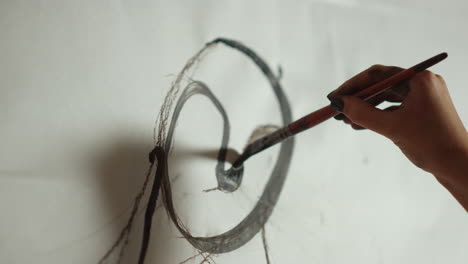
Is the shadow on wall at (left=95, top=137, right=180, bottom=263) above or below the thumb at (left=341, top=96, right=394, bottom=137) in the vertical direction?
below

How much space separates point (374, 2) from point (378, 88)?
344 millimetres

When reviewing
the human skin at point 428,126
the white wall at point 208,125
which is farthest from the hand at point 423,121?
the white wall at point 208,125

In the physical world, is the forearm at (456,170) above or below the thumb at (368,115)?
below

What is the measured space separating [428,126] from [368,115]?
0.05 m

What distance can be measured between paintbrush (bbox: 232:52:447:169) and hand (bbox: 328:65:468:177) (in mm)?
10

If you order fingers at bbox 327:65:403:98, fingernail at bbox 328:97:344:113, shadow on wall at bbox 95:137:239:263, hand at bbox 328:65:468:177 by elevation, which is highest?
fingers at bbox 327:65:403:98

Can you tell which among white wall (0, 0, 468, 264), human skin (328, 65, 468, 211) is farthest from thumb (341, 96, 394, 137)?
white wall (0, 0, 468, 264)

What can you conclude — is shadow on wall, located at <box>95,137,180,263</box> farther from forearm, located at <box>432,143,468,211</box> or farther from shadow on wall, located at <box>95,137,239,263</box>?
forearm, located at <box>432,143,468,211</box>

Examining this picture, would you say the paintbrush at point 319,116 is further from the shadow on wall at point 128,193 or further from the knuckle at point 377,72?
the shadow on wall at point 128,193

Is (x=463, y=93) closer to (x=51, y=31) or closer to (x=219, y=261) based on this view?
(x=219, y=261)

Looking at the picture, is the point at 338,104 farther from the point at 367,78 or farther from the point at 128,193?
the point at 128,193

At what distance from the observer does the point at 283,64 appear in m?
0.57

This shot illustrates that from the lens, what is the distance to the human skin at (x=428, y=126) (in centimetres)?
35

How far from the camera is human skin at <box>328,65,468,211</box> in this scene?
0.35m
